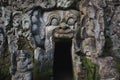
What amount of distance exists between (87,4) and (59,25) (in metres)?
1.19

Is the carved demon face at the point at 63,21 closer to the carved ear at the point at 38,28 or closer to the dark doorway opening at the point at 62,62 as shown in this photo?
the carved ear at the point at 38,28

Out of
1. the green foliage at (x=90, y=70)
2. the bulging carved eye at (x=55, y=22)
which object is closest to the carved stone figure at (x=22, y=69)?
the bulging carved eye at (x=55, y=22)

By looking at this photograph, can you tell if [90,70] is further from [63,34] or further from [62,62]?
[62,62]

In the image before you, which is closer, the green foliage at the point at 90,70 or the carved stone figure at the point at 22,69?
the carved stone figure at the point at 22,69

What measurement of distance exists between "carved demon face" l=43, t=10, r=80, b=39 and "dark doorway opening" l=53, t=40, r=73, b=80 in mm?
852

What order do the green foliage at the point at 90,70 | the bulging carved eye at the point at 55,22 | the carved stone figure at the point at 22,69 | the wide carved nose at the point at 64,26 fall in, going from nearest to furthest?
1. the carved stone figure at the point at 22,69
2. the green foliage at the point at 90,70
3. the wide carved nose at the point at 64,26
4. the bulging carved eye at the point at 55,22

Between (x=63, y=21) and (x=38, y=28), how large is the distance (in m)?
0.89

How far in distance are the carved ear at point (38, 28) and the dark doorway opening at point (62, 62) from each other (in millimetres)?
893

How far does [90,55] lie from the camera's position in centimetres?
1098

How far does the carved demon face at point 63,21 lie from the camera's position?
1112 cm

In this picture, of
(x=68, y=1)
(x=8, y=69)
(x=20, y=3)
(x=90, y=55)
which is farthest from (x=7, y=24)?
(x=90, y=55)

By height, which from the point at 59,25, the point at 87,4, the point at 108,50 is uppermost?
the point at 87,4

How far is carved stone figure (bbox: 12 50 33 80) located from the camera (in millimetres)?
10508

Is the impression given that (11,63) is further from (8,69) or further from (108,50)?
A: (108,50)
